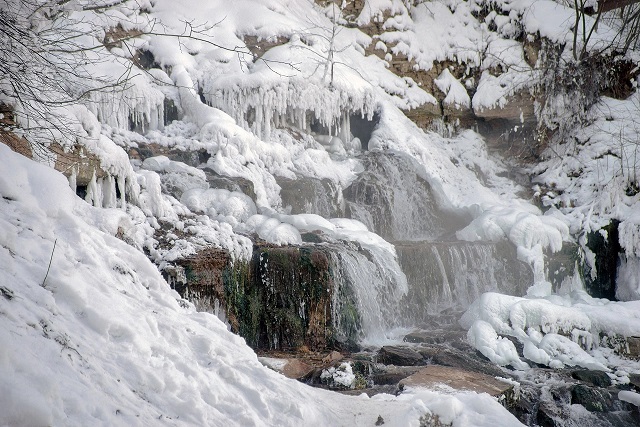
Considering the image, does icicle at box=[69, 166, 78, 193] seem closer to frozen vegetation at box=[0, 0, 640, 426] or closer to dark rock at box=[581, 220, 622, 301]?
frozen vegetation at box=[0, 0, 640, 426]

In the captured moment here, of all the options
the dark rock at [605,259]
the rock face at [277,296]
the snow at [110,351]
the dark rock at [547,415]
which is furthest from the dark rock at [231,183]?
the dark rock at [605,259]

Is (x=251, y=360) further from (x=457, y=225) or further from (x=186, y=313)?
(x=457, y=225)

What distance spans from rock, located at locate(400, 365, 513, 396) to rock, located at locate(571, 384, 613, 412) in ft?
4.57

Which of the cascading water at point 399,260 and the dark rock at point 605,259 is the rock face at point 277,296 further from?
the dark rock at point 605,259

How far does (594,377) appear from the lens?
7.38 m

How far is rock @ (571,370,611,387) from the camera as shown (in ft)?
24.1

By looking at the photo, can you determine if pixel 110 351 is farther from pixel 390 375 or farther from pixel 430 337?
pixel 430 337

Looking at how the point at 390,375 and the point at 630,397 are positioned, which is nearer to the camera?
the point at 390,375

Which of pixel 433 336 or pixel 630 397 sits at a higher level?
pixel 433 336

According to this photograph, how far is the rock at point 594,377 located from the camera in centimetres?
734

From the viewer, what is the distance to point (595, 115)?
14812mm

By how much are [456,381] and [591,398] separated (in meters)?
2.46

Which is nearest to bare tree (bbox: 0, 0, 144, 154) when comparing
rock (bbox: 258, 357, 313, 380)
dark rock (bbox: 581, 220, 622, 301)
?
rock (bbox: 258, 357, 313, 380)

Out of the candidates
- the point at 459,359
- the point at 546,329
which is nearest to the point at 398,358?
the point at 459,359
